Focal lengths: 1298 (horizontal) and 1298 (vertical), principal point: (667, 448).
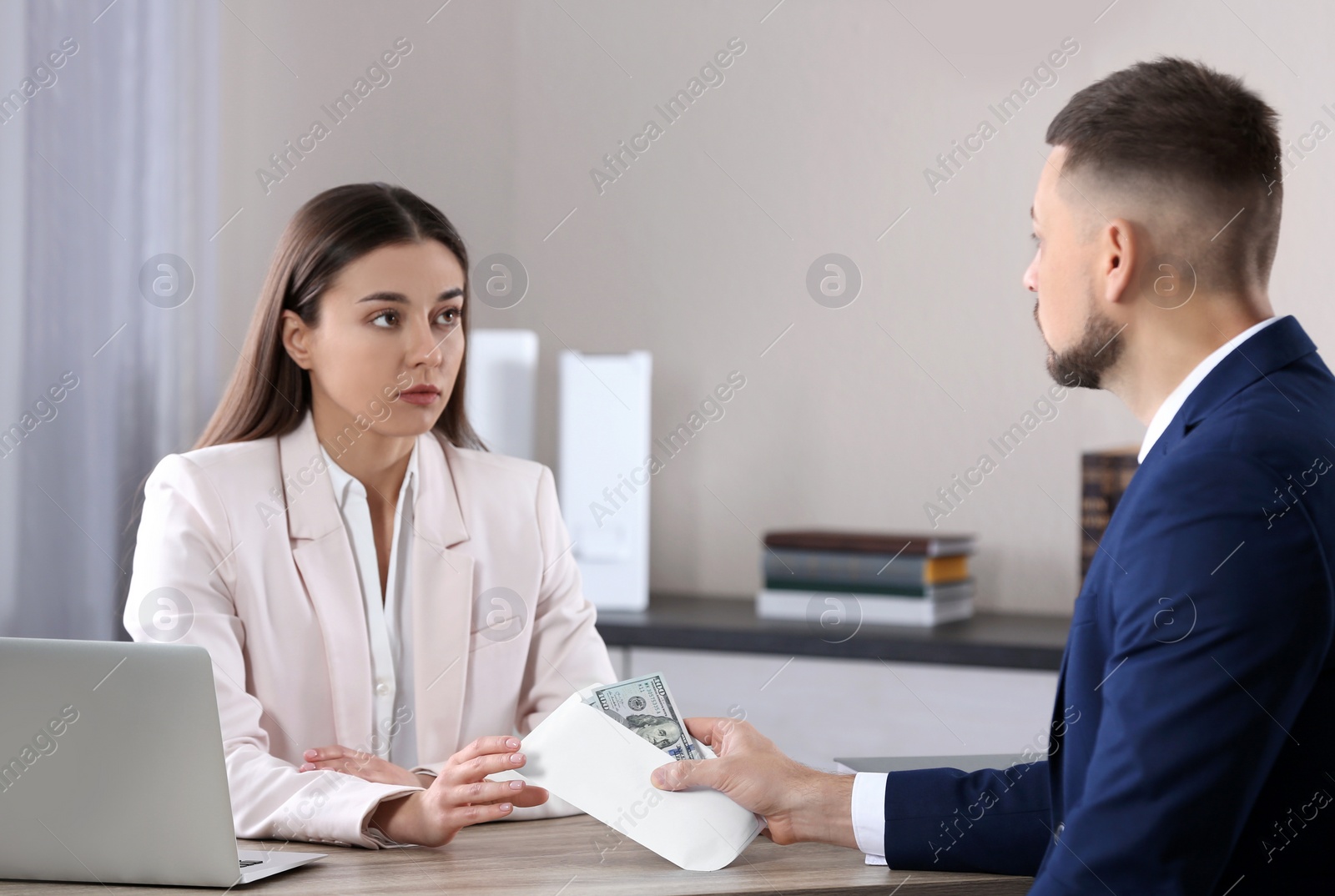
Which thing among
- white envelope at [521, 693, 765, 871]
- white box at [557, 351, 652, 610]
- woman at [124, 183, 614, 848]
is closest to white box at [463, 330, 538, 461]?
white box at [557, 351, 652, 610]

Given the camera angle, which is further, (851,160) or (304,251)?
(851,160)

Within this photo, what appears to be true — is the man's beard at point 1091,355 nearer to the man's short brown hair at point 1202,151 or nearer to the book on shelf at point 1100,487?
the man's short brown hair at point 1202,151

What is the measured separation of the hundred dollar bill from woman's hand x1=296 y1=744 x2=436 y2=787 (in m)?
0.30

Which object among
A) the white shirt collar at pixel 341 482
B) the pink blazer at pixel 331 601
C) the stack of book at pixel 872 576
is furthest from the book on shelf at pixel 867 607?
the white shirt collar at pixel 341 482

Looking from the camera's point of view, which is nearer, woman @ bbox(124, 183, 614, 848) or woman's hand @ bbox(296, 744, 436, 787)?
woman's hand @ bbox(296, 744, 436, 787)

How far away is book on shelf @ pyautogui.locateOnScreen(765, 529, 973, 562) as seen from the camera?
2848mm

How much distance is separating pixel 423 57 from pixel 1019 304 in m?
1.60

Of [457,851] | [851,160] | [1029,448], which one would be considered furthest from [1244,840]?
[851,160]

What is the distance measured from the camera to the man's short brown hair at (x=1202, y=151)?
4.25 ft

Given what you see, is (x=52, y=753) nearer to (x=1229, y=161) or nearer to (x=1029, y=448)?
(x=1229, y=161)

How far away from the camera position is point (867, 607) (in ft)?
9.41

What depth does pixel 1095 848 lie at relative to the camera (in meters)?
1.10

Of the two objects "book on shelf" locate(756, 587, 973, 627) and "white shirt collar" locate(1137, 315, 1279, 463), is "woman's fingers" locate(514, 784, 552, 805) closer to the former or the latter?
"white shirt collar" locate(1137, 315, 1279, 463)

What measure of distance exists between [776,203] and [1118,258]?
6.65 feet
